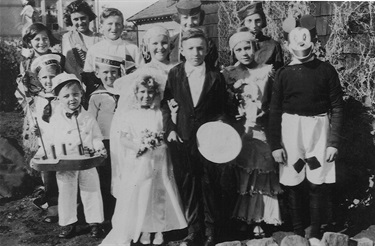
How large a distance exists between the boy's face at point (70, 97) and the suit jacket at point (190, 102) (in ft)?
2.41

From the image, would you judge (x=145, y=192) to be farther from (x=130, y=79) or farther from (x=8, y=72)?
(x=8, y=72)

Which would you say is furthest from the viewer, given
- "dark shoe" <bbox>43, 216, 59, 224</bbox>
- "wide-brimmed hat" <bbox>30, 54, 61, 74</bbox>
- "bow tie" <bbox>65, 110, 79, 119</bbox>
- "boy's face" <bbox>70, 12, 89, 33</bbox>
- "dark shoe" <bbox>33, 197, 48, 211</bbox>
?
"dark shoe" <bbox>33, 197, 48, 211</bbox>

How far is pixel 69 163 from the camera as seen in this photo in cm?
404

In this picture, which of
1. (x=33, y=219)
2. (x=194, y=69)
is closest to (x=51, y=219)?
(x=33, y=219)

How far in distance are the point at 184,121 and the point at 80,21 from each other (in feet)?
4.47

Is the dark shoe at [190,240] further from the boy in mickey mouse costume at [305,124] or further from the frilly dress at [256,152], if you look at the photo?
the boy in mickey mouse costume at [305,124]

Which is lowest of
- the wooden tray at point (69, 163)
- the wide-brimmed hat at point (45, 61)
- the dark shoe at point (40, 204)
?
the dark shoe at point (40, 204)

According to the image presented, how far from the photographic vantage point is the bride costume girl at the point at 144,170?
397 cm

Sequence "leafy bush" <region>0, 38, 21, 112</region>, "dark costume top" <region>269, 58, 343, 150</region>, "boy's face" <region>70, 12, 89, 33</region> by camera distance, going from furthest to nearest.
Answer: "leafy bush" <region>0, 38, 21, 112</region>, "boy's face" <region>70, 12, 89, 33</region>, "dark costume top" <region>269, 58, 343, 150</region>

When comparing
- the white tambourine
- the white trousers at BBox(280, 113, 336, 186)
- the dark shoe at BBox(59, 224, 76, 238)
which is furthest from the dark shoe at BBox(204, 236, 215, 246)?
the dark shoe at BBox(59, 224, 76, 238)

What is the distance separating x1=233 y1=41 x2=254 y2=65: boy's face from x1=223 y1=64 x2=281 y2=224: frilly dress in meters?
0.09

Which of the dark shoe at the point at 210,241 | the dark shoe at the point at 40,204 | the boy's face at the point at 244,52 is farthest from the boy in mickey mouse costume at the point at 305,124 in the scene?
the dark shoe at the point at 40,204

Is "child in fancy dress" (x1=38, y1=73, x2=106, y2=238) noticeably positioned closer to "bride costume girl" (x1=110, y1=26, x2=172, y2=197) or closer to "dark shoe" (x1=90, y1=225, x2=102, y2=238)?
"dark shoe" (x1=90, y1=225, x2=102, y2=238)

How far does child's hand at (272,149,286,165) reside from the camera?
3883 millimetres
